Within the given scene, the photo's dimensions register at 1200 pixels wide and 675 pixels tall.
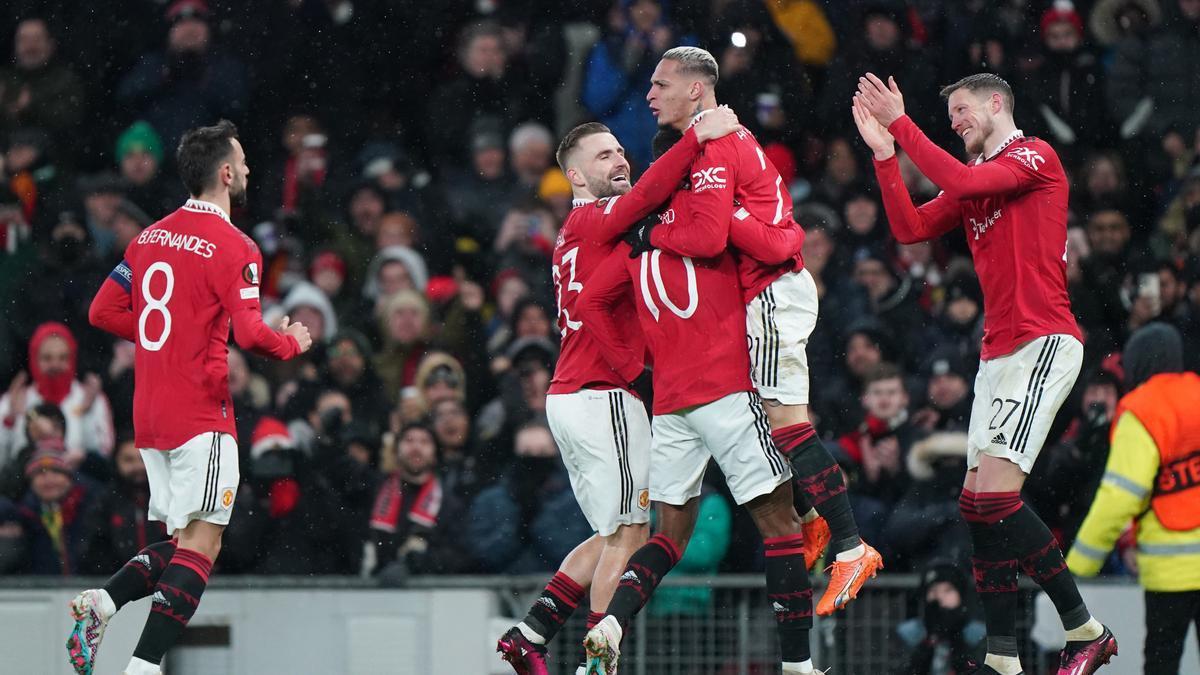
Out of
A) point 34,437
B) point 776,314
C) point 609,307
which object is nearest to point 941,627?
point 776,314

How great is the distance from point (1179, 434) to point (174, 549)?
Answer: 13.6 ft

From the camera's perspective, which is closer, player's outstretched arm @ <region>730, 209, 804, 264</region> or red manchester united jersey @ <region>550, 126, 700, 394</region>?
player's outstretched arm @ <region>730, 209, 804, 264</region>

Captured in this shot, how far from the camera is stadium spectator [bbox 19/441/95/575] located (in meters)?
9.55

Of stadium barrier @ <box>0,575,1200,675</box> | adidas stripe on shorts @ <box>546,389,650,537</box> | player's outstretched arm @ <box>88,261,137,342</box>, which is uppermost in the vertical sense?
player's outstretched arm @ <box>88,261,137,342</box>

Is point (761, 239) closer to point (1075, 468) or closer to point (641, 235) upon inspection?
point (641, 235)

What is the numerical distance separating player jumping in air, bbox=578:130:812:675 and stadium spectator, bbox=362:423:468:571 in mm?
2563

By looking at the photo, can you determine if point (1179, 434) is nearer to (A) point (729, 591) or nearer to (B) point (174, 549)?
(A) point (729, 591)

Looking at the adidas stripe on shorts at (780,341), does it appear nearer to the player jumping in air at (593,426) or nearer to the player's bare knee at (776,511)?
the player's bare knee at (776,511)

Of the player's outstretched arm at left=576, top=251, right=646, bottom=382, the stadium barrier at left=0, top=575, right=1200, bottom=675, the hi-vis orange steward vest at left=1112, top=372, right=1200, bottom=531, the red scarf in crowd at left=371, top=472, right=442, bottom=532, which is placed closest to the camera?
the player's outstretched arm at left=576, top=251, right=646, bottom=382

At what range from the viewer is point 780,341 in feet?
21.2

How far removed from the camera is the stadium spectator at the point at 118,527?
30.8 feet

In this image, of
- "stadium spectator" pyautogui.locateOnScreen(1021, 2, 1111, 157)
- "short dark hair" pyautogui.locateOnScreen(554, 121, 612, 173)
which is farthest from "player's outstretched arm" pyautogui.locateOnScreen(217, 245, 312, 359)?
"stadium spectator" pyautogui.locateOnScreen(1021, 2, 1111, 157)

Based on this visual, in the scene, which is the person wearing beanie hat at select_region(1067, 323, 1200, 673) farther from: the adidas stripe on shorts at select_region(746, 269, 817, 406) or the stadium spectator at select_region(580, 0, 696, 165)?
the stadium spectator at select_region(580, 0, 696, 165)

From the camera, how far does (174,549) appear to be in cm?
708
